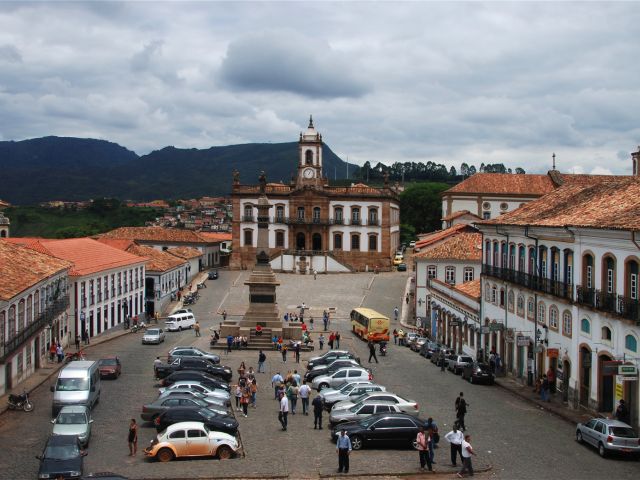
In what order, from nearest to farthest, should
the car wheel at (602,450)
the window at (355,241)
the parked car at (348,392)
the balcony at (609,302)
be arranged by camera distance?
1. the car wheel at (602,450)
2. the balcony at (609,302)
3. the parked car at (348,392)
4. the window at (355,241)

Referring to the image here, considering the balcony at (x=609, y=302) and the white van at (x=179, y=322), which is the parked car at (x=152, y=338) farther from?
the balcony at (x=609, y=302)

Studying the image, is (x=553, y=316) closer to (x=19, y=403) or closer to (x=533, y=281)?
(x=533, y=281)

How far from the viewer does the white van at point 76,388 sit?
27.5 meters

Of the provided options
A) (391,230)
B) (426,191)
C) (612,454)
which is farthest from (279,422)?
(426,191)

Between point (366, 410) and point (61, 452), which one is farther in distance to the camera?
point (366, 410)

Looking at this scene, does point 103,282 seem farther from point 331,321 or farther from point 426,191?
point 426,191

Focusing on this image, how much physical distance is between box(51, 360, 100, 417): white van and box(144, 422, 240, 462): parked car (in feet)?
19.2

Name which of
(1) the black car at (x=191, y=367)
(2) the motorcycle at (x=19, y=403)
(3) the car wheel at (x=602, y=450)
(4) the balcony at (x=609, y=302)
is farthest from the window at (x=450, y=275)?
(2) the motorcycle at (x=19, y=403)

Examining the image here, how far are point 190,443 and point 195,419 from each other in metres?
2.10

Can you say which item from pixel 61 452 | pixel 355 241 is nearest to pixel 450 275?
pixel 355 241

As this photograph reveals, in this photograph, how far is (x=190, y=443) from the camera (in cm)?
2258

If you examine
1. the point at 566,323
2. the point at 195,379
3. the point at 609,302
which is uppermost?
the point at 609,302

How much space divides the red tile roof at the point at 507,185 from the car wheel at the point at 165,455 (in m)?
81.8

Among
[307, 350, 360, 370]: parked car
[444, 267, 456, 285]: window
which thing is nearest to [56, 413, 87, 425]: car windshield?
[307, 350, 360, 370]: parked car
